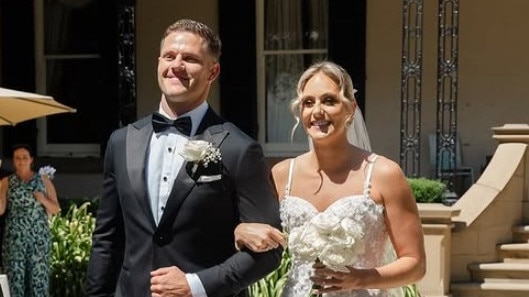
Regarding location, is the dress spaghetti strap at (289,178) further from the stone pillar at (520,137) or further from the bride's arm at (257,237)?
the stone pillar at (520,137)

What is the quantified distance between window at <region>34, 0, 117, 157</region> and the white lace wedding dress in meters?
8.55

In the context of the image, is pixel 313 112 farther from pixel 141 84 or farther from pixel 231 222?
pixel 141 84

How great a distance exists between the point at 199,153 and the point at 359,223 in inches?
25.9

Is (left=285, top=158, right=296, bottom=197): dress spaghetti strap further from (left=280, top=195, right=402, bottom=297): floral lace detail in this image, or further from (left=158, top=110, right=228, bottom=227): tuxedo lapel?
(left=158, top=110, right=228, bottom=227): tuxedo lapel

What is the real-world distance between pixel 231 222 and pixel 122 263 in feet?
1.39

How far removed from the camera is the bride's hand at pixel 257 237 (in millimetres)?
2701

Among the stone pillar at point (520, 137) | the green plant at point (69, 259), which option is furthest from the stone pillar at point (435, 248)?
the green plant at point (69, 259)

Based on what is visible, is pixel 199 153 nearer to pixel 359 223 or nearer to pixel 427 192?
pixel 359 223

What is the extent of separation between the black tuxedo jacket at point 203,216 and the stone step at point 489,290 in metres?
5.51

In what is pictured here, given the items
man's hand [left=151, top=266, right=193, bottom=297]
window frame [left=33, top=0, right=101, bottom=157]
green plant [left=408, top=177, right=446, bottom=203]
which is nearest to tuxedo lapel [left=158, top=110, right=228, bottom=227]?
man's hand [left=151, top=266, right=193, bottom=297]

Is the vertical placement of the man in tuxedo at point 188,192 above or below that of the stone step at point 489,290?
above

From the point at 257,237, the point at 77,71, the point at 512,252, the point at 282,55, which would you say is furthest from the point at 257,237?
the point at 77,71

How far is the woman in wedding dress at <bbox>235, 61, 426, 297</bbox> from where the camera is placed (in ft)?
10.0

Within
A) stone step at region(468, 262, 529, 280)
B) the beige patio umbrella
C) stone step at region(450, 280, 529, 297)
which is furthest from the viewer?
stone step at region(468, 262, 529, 280)
